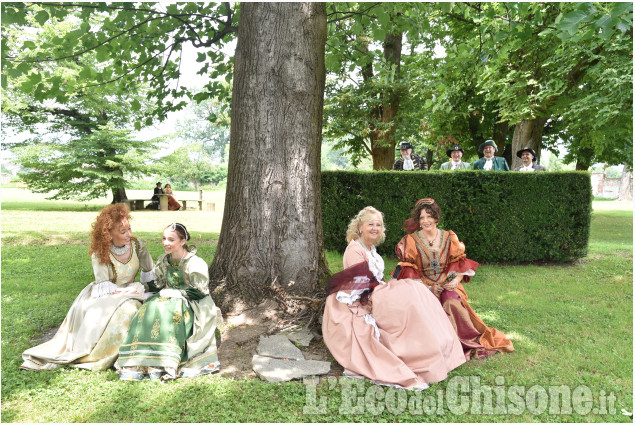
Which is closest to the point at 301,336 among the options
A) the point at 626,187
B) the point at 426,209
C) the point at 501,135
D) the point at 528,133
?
the point at 426,209

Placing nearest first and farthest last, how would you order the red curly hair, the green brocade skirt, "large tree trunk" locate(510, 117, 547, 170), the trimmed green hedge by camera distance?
the green brocade skirt
the red curly hair
the trimmed green hedge
"large tree trunk" locate(510, 117, 547, 170)

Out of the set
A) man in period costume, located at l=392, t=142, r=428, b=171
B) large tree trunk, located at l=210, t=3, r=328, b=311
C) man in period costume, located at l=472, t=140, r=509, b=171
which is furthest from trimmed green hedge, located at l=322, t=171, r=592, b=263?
large tree trunk, located at l=210, t=3, r=328, b=311

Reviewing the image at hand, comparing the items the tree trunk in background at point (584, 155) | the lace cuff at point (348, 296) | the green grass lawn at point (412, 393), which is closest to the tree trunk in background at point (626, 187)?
the tree trunk in background at point (584, 155)

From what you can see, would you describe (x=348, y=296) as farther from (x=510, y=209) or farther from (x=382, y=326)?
(x=510, y=209)

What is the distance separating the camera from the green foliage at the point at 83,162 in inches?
738

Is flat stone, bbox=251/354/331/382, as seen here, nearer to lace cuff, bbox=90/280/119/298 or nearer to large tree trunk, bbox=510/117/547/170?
lace cuff, bbox=90/280/119/298

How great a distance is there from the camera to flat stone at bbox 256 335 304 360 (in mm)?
3900

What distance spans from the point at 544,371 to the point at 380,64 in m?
5.75

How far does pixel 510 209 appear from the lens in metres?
8.05

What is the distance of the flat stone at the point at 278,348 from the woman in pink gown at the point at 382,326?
0.32 meters

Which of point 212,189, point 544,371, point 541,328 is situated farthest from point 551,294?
point 212,189

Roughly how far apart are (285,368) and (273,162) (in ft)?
6.94

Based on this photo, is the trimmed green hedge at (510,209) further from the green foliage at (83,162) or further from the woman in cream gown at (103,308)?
the green foliage at (83,162)

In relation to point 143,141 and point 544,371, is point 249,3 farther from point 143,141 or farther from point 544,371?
point 143,141
